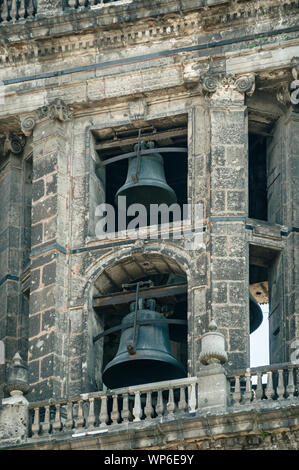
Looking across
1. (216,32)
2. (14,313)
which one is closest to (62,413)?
(14,313)

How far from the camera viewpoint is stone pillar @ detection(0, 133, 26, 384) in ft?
140

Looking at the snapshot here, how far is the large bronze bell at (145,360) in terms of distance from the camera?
4050 centimetres

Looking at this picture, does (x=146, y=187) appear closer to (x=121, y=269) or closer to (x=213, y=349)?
(x=121, y=269)

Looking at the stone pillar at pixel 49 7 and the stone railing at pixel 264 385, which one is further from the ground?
the stone pillar at pixel 49 7

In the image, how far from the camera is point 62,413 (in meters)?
39.4

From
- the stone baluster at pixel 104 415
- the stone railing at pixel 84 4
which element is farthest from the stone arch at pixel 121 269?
the stone railing at pixel 84 4

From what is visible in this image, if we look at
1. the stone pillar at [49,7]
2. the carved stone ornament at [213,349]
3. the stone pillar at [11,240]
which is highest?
the stone pillar at [49,7]

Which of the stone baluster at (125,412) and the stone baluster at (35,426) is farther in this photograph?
the stone baluster at (35,426)

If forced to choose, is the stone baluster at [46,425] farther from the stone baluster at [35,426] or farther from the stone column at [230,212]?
the stone column at [230,212]

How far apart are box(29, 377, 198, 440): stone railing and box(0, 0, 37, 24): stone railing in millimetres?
8038

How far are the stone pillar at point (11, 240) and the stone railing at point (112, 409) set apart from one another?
273 cm

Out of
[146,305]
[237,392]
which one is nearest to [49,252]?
[146,305]
